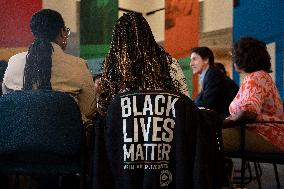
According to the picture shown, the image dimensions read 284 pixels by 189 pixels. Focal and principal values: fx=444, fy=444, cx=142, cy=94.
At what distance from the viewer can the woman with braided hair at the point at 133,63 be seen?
6.41ft

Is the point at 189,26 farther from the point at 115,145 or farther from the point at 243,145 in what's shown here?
the point at 115,145

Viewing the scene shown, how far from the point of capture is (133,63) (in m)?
1.98

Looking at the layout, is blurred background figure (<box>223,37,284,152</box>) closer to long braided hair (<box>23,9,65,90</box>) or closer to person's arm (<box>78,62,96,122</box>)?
person's arm (<box>78,62,96,122</box>)

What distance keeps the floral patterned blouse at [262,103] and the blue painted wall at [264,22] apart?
2.07m

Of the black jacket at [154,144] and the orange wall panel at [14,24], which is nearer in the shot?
the black jacket at [154,144]

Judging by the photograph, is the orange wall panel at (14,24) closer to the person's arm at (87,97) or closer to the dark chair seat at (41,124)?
the person's arm at (87,97)

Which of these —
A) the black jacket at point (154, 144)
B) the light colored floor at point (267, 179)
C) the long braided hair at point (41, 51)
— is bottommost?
the light colored floor at point (267, 179)

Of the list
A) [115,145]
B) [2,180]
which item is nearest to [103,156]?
[115,145]

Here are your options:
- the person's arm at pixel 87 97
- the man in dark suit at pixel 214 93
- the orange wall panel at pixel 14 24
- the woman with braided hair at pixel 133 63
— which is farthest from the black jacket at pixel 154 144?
the orange wall panel at pixel 14 24

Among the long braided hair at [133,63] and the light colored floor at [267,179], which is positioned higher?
the long braided hair at [133,63]

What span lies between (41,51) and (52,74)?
159mm

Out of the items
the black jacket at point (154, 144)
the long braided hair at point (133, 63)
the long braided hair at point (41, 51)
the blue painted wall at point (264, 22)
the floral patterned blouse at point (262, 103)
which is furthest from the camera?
the blue painted wall at point (264, 22)

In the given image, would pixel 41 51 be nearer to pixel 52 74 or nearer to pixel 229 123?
pixel 52 74

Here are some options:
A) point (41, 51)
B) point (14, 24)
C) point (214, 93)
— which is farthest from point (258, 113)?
point (14, 24)
